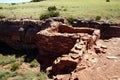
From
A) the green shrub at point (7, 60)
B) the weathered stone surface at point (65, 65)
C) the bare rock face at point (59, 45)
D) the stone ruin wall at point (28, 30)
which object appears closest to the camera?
the weathered stone surface at point (65, 65)

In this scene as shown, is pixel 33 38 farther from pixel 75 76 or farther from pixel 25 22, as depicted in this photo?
pixel 75 76

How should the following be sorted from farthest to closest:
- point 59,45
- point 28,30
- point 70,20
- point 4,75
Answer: point 70,20, point 28,30, point 59,45, point 4,75

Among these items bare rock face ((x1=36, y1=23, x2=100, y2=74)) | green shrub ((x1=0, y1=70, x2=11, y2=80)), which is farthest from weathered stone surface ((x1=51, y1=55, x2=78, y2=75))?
green shrub ((x1=0, y1=70, x2=11, y2=80))

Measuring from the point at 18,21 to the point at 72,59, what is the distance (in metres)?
15.6

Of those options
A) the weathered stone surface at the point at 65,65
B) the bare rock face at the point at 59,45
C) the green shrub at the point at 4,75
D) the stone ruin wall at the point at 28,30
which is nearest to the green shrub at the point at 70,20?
the stone ruin wall at the point at 28,30

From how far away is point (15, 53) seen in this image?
28.2 m

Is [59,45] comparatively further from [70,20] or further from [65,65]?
[70,20]

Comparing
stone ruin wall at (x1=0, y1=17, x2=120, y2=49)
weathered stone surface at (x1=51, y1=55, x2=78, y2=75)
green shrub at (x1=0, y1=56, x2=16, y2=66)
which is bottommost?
green shrub at (x1=0, y1=56, x2=16, y2=66)

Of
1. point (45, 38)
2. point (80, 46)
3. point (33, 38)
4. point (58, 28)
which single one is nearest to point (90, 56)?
point (80, 46)

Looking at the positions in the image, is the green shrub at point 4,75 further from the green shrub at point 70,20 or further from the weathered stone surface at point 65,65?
the green shrub at point 70,20

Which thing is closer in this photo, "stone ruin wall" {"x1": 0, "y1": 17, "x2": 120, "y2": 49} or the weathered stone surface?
the weathered stone surface

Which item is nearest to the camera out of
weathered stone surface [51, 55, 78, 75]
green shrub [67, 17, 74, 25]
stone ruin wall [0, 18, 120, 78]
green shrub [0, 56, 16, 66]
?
weathered stone surface [51, 55, 78, 75]

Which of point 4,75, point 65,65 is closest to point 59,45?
point 65,65

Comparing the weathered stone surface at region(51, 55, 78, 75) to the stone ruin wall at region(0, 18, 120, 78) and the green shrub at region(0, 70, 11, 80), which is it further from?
the green shrub at region(0, 70, 11, 80)
